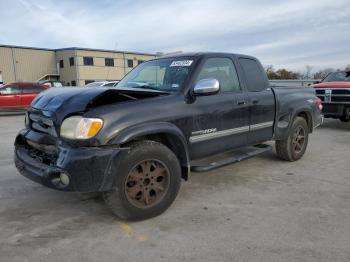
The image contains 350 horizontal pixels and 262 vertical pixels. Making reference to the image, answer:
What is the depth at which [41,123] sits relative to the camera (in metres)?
3.72

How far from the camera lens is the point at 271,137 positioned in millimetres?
5469

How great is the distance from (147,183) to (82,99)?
1111mm

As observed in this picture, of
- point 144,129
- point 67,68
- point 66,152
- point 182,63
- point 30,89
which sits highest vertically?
point 67,68

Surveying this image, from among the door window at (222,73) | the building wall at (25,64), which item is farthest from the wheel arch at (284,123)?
the building wall at (25,64)

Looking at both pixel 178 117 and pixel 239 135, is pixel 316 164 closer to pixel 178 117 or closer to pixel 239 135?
pixel 239 135

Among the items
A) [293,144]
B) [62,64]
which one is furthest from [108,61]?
[293,144]

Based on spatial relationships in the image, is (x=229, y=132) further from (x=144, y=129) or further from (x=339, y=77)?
(x=339, y=77)

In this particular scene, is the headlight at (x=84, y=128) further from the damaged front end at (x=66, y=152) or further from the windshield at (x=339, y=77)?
the windshield at (x=339, y=77)

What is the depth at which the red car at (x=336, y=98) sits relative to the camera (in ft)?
31.1

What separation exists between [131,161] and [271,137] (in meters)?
2.90

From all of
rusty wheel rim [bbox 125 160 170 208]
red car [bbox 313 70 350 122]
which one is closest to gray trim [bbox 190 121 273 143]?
rusty wheel rim [bbox 125 160 170 208]

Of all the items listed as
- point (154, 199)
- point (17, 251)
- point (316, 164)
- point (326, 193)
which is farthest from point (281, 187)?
point (17, 251)

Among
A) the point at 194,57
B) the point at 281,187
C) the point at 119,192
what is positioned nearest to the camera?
the point at 119,192

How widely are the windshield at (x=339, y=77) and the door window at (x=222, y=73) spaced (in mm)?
7010
